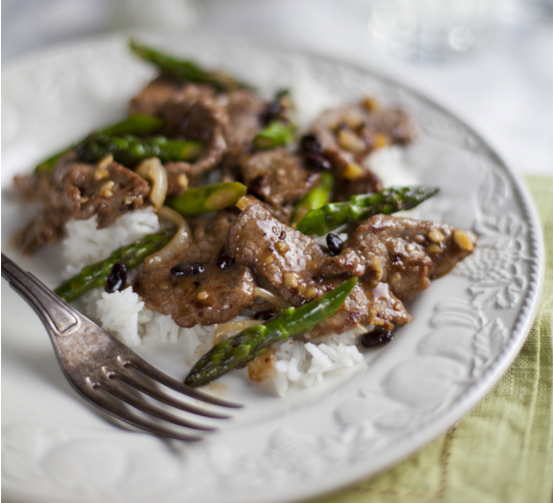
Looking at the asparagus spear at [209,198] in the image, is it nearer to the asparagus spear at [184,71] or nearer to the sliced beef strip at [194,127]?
the sliced beef strip at [194,127]

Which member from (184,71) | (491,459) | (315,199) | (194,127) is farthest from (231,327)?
(184,71)

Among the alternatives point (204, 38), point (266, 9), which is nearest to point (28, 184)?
point (204, 38)

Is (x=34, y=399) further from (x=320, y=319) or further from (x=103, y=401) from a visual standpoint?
(x=320, y=319)

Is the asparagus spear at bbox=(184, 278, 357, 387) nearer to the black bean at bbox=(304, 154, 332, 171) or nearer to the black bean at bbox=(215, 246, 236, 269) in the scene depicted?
the black bean at bbox=(215, 246, 236, 269)

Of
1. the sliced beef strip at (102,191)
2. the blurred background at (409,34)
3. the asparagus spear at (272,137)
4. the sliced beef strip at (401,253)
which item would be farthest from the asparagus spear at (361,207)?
the blurred background at (409,34)

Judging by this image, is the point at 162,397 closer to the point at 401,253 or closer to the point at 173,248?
the point at 173,248

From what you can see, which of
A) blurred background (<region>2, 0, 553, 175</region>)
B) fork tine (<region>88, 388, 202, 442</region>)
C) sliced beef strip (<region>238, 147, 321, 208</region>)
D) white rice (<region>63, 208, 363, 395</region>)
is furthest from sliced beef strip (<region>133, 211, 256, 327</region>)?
blurred background (<region>2, 0, 553, 175</region>)

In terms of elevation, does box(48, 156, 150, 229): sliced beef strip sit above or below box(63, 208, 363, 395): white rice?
above
